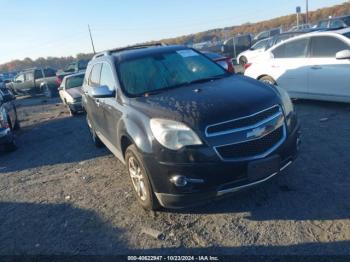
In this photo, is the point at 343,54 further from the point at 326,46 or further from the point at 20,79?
the point at 20,79

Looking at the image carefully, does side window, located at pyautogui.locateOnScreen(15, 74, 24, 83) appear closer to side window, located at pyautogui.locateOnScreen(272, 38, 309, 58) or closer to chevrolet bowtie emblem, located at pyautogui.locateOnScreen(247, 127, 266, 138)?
side window, located at pyautogui.locateOnScreen(272, 38, 309, 58)

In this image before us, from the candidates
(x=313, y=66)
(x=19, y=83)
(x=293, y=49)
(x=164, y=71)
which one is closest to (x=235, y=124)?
(x=164, y=71)

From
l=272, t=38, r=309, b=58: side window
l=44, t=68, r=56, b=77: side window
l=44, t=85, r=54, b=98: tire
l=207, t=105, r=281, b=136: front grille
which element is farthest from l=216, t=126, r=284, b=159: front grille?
l=44, t=68, r=56, b=77: side window

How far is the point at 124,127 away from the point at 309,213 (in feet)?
7.57

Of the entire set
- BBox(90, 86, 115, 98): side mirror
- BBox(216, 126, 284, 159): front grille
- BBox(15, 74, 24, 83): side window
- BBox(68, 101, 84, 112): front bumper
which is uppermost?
BBox(90, 86, 115, 98): side mirror

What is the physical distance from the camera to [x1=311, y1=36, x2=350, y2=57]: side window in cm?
728

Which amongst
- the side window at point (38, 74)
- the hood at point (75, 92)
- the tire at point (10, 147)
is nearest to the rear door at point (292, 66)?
the tire at point (10, 147)

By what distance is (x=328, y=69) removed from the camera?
7.33m

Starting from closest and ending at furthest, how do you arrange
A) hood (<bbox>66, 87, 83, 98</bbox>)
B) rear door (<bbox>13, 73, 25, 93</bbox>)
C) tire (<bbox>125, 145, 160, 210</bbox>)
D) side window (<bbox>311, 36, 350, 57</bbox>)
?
tire (<bbox>125, 145, 160, 210</bbox>)
side window (<bbox>311, 36, 350, 57</bbox>)
hood (<bbox>66, 87, 83, 98</bbox>)
rear door (<bbox>13, 73, 25, 93</bbox>)

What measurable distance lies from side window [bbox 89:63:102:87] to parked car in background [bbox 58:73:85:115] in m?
6.40

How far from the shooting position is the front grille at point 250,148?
3492mm

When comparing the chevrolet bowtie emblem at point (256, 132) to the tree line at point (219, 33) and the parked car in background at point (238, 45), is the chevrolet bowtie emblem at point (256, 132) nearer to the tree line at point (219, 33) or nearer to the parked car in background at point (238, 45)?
the parked car in background at point (238, 45)

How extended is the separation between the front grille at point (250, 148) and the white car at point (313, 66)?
13.5ft

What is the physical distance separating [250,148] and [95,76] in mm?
3567
